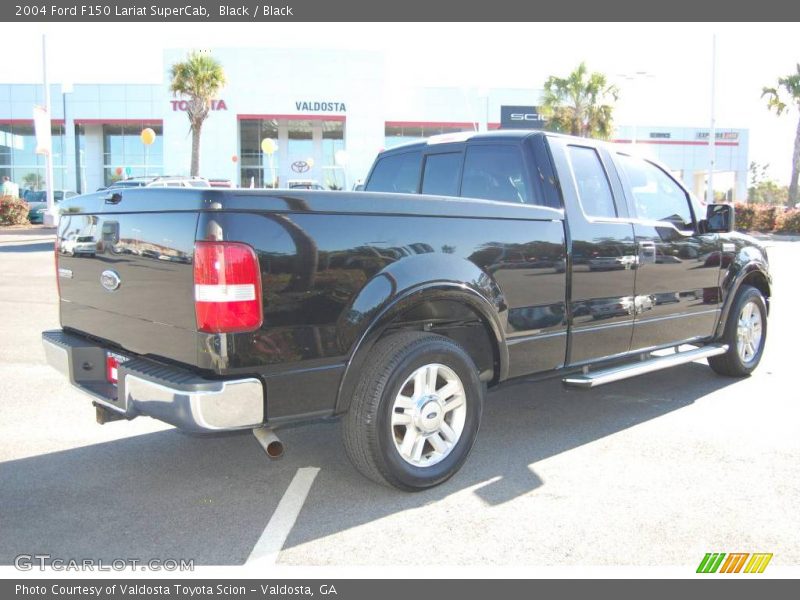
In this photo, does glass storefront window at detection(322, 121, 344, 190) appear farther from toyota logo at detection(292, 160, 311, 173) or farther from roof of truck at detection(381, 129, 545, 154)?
roof of truck at detection(381, 129, 545, 154)

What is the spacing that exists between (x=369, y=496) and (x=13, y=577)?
1.69 m

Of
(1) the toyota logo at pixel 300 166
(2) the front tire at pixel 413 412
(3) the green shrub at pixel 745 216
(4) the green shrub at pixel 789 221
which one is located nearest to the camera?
(2) the front tire at pixel 413 412

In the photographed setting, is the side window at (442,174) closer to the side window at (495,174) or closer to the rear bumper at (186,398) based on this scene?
the side window at (495,174)

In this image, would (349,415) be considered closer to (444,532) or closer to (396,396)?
(396,396)

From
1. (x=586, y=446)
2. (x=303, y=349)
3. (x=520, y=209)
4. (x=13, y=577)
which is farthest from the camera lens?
(x=586, y=446)

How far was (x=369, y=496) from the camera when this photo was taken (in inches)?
148

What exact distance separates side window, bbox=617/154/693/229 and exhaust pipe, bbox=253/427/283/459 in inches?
128

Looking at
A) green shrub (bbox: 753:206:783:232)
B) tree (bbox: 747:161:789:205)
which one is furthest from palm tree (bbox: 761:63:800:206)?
tree (bbox: 747:161:789:205)

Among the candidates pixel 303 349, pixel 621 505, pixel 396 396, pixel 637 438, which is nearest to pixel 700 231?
pixel 637 438

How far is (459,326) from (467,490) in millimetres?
954

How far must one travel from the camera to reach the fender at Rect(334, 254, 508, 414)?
3387mm

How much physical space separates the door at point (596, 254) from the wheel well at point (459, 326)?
62 centimetres

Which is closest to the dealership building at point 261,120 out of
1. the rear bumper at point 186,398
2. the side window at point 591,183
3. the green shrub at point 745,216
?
the green shrub at point 745,216

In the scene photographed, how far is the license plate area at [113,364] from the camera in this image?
3653mm
